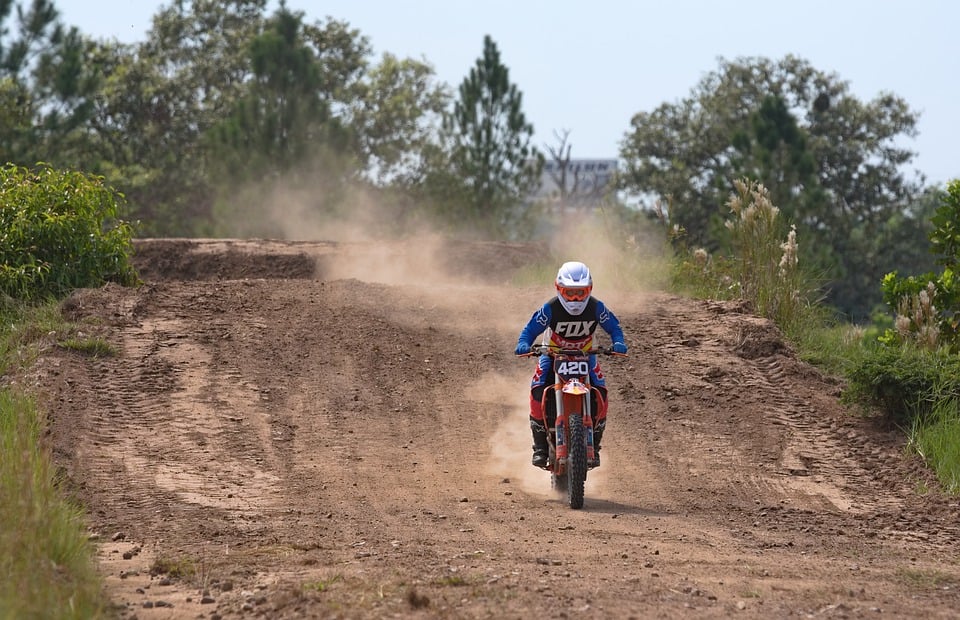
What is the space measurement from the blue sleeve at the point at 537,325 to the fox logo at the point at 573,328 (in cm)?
12

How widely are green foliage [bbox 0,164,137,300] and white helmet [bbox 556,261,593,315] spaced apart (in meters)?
8.95

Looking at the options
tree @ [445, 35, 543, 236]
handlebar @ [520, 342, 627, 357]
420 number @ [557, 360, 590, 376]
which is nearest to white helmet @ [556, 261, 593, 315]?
handlebar @ [520, 342, 627, 357]

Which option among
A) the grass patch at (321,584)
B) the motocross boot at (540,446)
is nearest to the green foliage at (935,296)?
the motocross boot at (540,446)

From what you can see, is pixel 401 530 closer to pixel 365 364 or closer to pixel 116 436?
pixel 116 436

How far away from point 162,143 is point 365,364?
1702 inches

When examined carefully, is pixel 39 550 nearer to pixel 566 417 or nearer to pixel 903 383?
pixel 566 417

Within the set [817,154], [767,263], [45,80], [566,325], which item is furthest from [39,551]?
[817,154]

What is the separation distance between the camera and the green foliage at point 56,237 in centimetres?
1731

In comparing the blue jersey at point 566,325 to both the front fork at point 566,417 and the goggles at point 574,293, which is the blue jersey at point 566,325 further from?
the front fork at point 566,417

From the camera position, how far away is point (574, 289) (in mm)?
10961

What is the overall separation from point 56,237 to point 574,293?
31.3 feet

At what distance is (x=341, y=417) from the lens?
14.0 m

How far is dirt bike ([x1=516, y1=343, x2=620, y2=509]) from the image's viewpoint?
1044 centimetres

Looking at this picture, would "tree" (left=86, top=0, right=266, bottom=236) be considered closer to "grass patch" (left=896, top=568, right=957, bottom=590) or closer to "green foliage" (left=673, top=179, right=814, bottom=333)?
"green foliage" (left=673, top=179, right=814, bottom=333)
